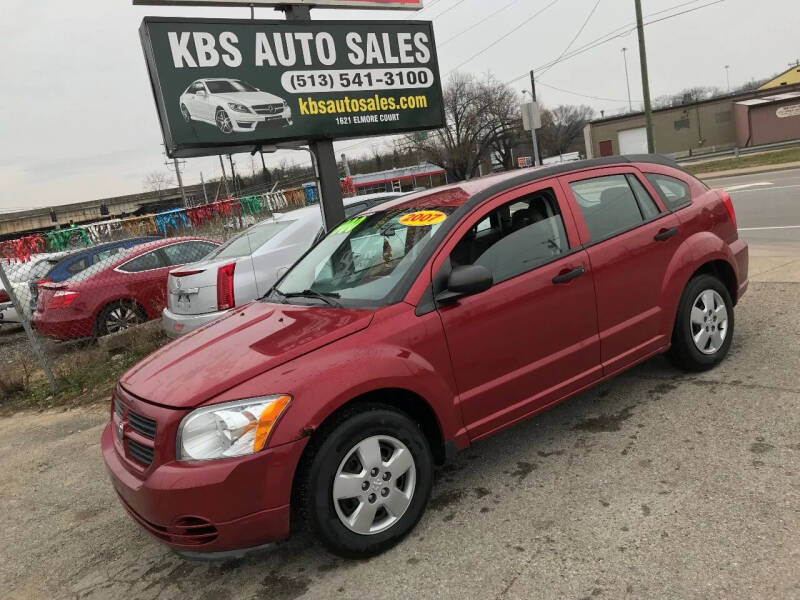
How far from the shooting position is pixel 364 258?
3646 mm

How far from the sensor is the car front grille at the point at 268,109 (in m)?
5.80

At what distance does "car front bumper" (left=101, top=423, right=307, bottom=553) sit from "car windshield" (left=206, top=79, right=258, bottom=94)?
4.05 metres

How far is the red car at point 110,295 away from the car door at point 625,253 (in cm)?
710

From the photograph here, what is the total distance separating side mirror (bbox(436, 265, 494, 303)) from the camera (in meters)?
A: 3.02

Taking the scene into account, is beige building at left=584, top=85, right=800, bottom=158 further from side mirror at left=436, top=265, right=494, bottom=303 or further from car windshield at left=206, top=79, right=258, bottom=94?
side mirror at left=436, top=265, right=494, bottom=303

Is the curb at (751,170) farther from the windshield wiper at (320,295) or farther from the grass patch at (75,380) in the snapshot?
the windshield wiper at (320,295)

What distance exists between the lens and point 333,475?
2.69 meters

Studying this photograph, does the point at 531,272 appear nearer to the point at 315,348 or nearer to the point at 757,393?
the point at 315,348

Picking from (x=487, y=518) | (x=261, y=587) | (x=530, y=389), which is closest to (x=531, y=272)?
(x=530, y=389)

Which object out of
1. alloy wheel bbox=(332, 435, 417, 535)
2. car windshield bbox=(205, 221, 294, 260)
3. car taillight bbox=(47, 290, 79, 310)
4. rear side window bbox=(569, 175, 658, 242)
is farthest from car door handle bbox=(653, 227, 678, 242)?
car taillight bbox=(47, 290, 79, 310)

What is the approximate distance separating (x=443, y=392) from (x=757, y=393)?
89.5 inches

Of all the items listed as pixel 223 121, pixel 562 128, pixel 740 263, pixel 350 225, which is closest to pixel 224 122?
pixel 223 121

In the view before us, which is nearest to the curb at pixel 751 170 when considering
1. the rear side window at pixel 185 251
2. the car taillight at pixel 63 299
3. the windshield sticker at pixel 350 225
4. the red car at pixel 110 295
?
the rear side window at pixel 185 251

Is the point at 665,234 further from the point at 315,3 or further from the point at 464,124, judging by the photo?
the point at 464,124
